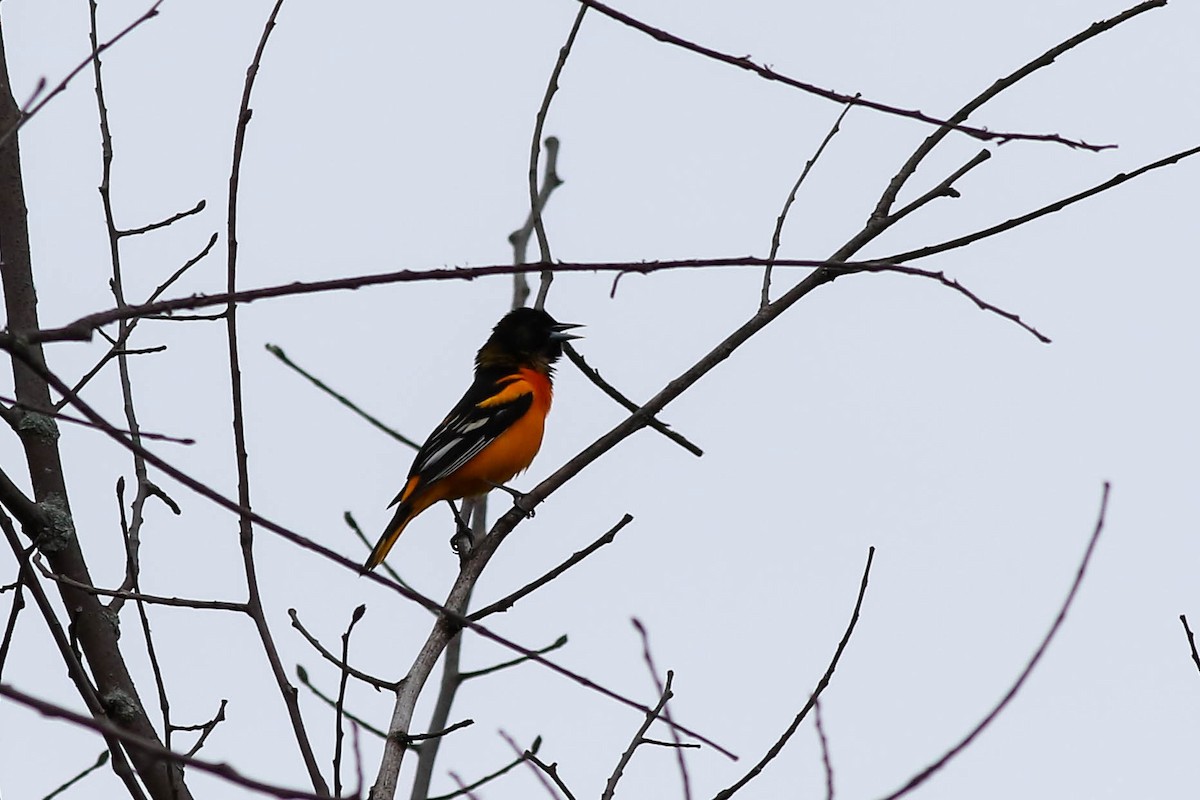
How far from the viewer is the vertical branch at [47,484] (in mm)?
3682

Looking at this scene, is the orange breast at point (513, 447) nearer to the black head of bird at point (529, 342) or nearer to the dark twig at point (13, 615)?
the black head of bird at point (529, 342)

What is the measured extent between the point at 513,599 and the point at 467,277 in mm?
→ 1753

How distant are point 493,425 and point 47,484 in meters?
4.21

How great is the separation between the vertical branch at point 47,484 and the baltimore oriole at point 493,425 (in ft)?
10.4

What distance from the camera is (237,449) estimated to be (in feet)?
11.1

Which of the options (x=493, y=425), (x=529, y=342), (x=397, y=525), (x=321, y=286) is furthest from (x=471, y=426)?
(x=321, y=286)

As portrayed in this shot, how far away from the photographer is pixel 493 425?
26.3 ft

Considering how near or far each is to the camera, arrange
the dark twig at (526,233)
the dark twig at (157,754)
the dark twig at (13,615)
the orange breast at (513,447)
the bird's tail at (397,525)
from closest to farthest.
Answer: the dark twig at (157,754), the dark twig at (13,615), the dark twig at (526,233), the bird's tail at (397,525), the orange breast at (513,447)

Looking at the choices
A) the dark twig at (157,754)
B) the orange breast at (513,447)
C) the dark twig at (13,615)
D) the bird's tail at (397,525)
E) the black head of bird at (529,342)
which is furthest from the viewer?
the black head of bird at (529,342)

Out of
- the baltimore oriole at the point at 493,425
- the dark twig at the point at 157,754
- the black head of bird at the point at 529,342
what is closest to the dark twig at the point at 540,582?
the dark twig at the point at 157,754

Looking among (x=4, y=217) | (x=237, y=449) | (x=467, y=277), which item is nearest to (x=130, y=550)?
(x=237, y=449)

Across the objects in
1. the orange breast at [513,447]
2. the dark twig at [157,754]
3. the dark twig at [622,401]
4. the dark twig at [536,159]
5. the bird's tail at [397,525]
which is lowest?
the dark twig at [157,754]

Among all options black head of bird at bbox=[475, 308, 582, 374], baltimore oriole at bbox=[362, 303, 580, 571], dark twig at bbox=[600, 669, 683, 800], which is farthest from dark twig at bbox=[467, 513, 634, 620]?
black head of bird at bbox=[475, 308, 582, 374]

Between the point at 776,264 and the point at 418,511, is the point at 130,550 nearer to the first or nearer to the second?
the point at 776,264
